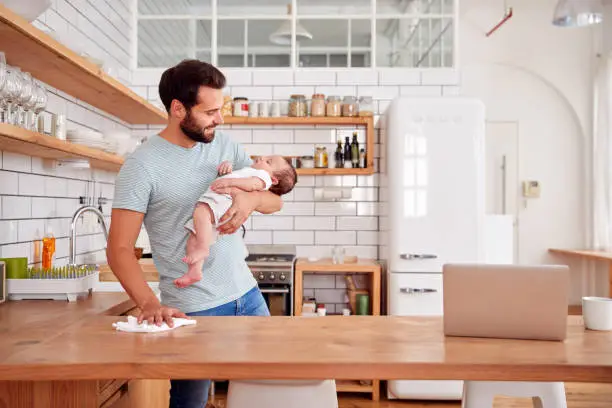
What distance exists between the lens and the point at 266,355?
1.55 meters

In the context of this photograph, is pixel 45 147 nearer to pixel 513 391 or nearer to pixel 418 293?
pixel 513 391

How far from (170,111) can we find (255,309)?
743mm

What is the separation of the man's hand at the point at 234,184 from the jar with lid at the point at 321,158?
286 cm

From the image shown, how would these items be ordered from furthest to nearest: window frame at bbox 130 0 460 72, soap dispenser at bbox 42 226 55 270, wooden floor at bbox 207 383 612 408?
window frame at bbox 130 0 460 72 → wooden floor at bbox 207 383 612 408 → soap dispenser at bbox 42 226 55 270

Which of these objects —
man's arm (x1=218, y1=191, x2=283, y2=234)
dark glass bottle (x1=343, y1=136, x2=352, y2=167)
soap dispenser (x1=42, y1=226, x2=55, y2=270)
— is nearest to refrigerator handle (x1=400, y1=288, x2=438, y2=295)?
dark glass bottle (x1=343, y1=136, x2=352, y2=167)

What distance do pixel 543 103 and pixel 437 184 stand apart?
218 cm

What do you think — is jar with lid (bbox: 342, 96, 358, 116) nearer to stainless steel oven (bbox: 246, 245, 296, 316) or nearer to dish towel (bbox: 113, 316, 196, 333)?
stainless steel oven (bbox: 246, 245, 296, 316)

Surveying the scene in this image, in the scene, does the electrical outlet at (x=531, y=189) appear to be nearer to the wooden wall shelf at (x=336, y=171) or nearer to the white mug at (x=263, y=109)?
the wooden wall shelf at (x=336, y=171)

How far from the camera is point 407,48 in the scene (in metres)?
5.22

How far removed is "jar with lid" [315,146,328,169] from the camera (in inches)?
196

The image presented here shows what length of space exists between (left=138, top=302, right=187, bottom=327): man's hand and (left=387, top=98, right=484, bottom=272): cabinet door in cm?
272

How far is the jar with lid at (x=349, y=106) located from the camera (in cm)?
500

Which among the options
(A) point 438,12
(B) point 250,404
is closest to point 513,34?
(A) point 438,12

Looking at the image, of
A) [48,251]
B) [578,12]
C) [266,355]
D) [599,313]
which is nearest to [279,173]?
[266,355]
